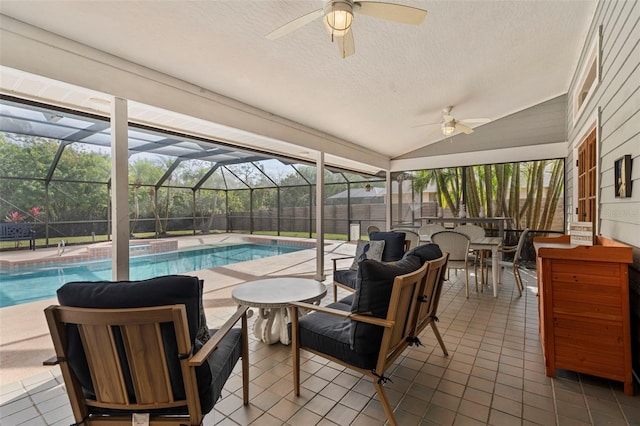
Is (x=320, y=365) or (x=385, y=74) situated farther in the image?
(x=385, y=74)

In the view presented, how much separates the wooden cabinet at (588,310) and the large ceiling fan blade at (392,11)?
185cm

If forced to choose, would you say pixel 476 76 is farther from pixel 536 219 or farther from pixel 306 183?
pixel 306 183

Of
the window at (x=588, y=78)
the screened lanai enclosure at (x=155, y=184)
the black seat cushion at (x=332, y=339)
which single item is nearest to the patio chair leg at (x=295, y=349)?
the black seat cushion at (x=332, y=339)

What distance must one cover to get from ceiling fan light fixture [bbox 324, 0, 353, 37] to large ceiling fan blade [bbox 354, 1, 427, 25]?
0.09 metres

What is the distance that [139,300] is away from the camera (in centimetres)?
119

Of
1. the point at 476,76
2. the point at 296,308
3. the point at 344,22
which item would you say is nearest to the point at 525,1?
the point at 476,76

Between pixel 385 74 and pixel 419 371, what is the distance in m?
3.04

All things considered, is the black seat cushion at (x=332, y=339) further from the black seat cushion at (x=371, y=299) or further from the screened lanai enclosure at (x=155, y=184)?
the screened lanai enclosure at (x=155, y=184)

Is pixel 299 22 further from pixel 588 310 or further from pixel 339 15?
pixel 588 310

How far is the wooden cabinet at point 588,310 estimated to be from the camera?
1925 mm

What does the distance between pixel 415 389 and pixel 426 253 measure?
94cm

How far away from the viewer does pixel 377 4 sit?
5.97ft

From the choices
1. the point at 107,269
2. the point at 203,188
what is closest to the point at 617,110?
the point at 107,269

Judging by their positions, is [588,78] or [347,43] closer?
[347,43]
